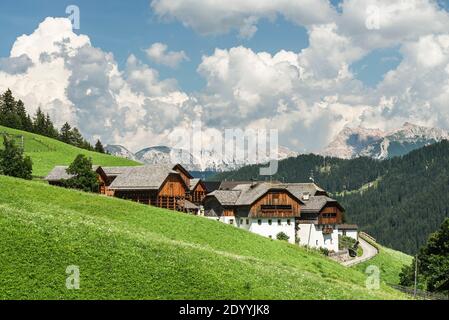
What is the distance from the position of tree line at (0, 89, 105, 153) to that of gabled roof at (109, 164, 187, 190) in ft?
293

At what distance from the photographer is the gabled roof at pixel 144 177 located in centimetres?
9275

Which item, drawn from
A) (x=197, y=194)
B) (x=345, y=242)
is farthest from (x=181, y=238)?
(x=345, y=242)

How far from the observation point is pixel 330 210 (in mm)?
103188

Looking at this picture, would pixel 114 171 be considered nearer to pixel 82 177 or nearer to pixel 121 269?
→ pixel 82 177

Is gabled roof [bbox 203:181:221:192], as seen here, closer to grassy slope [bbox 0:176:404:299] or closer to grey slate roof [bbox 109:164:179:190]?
grey slate roof [bbox 109:164:179:190]

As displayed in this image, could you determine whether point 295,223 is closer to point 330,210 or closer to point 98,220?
point 330,210

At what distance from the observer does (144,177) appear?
94750mm

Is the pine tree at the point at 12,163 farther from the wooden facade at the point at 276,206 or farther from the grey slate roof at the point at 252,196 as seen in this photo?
the wooden facade at the point at 276,206

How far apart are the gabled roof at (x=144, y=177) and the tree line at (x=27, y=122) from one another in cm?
8929

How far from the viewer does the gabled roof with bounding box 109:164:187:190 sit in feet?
304

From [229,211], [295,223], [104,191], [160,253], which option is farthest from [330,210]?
[160,253]

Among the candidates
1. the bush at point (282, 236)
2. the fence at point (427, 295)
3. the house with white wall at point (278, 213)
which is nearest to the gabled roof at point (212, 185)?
the house with white wall at point (278, 213)

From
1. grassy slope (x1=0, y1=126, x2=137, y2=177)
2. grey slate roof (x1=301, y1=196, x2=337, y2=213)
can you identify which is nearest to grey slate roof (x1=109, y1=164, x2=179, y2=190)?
grey slate roof (x1=301, y1=196, x2=337, y2=213)
